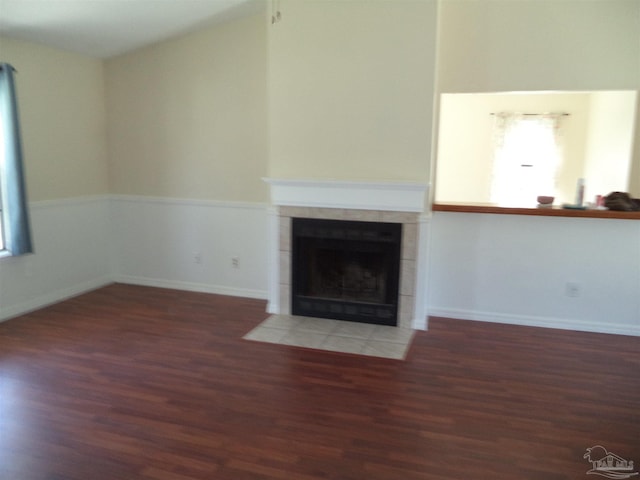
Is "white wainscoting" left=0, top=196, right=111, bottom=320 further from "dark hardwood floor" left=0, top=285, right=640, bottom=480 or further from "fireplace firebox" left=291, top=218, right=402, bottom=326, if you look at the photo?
"fireplace firebox" left=291, top=218, right=402, bottom=326

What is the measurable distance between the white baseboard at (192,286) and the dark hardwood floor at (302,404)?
Answer: 0.79m

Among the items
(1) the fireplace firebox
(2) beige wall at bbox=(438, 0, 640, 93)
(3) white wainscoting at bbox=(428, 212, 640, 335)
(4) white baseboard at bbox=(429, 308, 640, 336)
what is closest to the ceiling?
Result: (2) beige wall at bbox=(438, 0, 640, 93)

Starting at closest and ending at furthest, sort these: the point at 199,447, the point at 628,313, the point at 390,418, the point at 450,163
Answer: the point at 199,447 → the point at 390,418 → the point at 628,313 → the point at 450,163

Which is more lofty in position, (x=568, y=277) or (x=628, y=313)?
(x=568, y=277)

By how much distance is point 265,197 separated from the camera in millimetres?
4691

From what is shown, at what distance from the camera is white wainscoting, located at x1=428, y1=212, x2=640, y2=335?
3.88 metres

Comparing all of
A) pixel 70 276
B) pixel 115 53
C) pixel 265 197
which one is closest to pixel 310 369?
pixel 265 197

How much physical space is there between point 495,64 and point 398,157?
1084 mm

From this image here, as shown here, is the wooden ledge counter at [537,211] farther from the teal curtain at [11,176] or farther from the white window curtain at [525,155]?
the teal curtain at [11,176]

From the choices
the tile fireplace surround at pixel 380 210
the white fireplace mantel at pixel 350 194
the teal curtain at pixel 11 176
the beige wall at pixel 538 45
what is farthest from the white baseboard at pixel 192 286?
the beige wall at pixel 538 45

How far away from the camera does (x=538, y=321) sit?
13.4 feet

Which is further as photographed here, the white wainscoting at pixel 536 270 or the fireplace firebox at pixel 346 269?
the fireplace firebox at pixel 346 269

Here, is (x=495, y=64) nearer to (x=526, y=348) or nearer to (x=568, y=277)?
(x=568, y=277)

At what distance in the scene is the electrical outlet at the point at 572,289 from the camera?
3.97m
